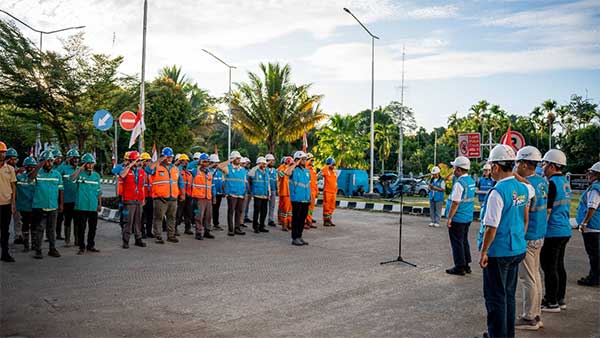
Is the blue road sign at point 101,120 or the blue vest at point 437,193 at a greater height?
the blue road sign at point 101,120

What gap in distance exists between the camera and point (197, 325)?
19.1ft

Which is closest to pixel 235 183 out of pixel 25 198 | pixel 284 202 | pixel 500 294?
pixel 284 202

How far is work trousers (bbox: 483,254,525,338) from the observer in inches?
193

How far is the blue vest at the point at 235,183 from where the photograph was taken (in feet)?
43.9

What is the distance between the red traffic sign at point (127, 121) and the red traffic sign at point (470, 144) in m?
9.63

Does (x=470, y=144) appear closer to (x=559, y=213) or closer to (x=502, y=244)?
(x=559, y=213)

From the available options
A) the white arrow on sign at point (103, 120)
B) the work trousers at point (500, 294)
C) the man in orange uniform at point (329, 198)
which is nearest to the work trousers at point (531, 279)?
the work trousers at point (500, 294)

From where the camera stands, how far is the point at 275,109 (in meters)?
33.9

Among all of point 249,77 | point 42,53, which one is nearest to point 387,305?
point 42,53

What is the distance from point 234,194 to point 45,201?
15.4 ft

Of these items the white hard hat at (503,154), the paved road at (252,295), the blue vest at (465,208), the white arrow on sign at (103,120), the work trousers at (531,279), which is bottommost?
the paved road at (252,295)

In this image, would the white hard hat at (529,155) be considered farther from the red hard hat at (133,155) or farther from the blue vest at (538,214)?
the red hard hat at (133,155)

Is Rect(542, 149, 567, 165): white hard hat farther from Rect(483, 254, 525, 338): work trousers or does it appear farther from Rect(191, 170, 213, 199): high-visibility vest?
Rect(191, 170, 213, 199): high-visibility vest

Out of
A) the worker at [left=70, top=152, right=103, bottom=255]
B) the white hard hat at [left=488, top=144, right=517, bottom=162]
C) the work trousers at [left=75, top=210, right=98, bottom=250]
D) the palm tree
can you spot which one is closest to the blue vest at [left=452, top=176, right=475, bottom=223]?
the white hard hat at [left=488, top=144, right=517, bottom=162]
